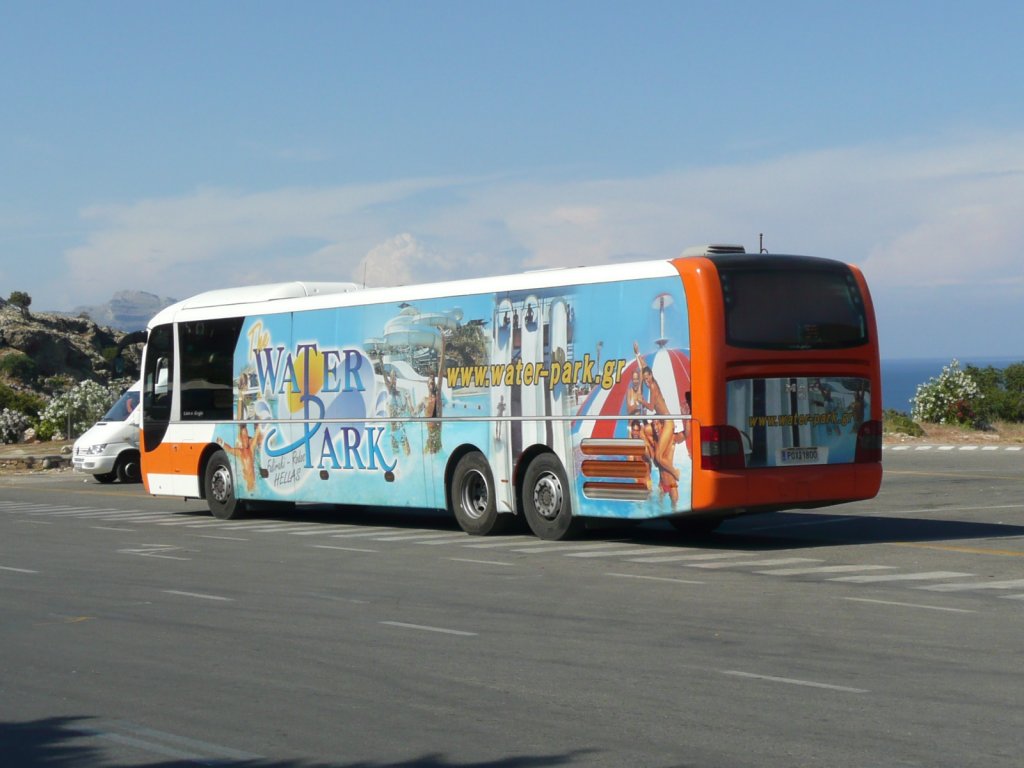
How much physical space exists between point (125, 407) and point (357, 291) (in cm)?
1579

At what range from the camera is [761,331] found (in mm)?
16078

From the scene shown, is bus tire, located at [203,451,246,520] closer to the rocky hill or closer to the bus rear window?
the bus rear window

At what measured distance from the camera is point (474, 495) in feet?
62.2

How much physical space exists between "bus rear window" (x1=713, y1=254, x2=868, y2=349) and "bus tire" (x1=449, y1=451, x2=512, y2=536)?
4.10m

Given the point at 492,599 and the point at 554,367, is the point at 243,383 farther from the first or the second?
the point at 492,599

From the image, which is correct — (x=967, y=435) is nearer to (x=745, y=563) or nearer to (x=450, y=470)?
(x=450, y=470)

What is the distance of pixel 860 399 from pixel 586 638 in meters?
7.67

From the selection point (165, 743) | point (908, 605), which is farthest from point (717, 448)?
point (165, 743)

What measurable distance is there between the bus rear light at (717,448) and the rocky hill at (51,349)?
A: 66321 mm

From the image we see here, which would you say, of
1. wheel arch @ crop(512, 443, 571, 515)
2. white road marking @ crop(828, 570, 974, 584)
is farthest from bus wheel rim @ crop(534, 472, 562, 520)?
white road marking @ crop(828, 570, 974, 584)

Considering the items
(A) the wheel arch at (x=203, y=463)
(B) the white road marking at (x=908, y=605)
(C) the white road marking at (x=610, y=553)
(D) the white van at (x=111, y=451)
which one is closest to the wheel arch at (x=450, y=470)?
(C) the white road marking at (x=610, y=553)

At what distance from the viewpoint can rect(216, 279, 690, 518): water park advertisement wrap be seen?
16.4 metres

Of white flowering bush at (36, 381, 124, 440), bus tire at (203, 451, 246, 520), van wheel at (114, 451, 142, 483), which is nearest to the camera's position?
bus tire at (203, 451, 246, 520)

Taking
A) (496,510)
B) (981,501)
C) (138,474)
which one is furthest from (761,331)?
(138,474)
